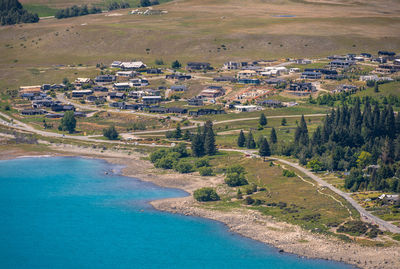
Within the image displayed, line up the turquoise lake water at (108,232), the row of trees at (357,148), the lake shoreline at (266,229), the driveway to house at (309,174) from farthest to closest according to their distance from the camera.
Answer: the row of trees at (357,148) → the driveway to house at (309,174) → the turquoise lake water at (108,232) → the lake shoreline at (266,229)

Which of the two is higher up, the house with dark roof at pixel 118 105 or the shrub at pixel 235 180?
the house with dark roof at pixel 118 105

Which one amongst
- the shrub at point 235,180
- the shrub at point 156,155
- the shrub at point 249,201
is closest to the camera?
the shrub at point 249,201

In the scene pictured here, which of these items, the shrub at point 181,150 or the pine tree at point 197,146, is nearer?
the pine tree at point 197,146

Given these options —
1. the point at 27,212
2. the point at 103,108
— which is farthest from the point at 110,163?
the point at 103,108

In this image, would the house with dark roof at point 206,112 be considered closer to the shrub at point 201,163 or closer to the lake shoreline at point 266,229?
the lake shoreline at point 266,229

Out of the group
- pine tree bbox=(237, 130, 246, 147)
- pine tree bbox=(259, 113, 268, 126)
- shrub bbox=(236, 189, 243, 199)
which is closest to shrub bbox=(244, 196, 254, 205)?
shrub bbox=(236, 189, 243, 199)

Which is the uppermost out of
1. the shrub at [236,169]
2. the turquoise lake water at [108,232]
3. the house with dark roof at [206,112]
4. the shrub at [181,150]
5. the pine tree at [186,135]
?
the house with dark roof at [206,112]

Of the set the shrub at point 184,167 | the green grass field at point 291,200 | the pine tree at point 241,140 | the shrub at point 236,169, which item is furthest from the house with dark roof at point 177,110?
the shrub at point 236,169
